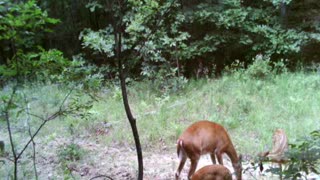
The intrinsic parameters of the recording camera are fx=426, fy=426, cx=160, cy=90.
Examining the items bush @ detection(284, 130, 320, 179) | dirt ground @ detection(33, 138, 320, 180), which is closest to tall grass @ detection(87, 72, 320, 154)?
dirt ground @ detection(33, 138, 320, 180)

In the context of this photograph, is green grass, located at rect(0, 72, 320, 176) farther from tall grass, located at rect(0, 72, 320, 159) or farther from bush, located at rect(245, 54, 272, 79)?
bush, located at rect(245, 54, 272, 79)

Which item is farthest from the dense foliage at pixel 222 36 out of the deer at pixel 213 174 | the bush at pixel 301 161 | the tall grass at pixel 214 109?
the bush at pixel 301 161


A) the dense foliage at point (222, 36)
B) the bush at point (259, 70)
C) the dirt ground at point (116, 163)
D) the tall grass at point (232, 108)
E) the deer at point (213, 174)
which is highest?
the dense foliage at point (222, 36)

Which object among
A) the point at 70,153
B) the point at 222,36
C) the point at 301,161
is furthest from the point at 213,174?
the point at 222,36

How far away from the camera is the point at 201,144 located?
5.57m

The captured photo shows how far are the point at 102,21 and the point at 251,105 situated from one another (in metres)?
6.44

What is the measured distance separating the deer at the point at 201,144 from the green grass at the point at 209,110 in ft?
4.38

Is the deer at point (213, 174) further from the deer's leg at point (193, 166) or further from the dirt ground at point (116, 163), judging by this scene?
the dirt ground at point (116, 163)

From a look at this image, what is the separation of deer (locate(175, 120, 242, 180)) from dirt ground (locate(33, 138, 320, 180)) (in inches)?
15.5

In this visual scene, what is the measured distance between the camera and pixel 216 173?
440 centimetres

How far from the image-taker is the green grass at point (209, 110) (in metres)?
7.73

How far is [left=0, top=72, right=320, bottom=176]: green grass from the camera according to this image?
7.73 meters

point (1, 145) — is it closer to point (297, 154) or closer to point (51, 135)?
point (297, 154)

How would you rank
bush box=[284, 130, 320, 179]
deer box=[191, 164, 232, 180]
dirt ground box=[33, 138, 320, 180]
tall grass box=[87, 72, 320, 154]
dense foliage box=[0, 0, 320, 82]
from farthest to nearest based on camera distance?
1. dense foliage box=[0, 0, 320, 82]
2. tall grass box=[87, 72, 320, 154]
3. dirt ground box=[33, 138, 320, 180]
4. deer box=[191, 164, 232, 180]
5. bush box=[284, 130, 320, 179]
